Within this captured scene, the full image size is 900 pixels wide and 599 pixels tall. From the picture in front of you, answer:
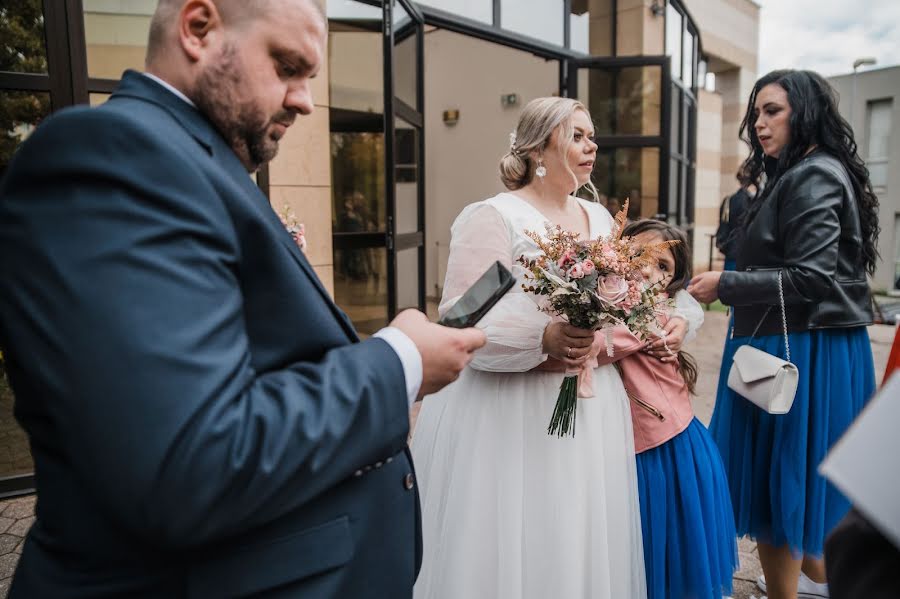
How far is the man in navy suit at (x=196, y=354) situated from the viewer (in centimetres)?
72

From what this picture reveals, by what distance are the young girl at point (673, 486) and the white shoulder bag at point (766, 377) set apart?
290mm

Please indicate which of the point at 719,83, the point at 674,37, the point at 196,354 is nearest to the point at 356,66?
the point at 196,354

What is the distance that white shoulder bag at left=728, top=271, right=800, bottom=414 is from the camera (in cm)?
231

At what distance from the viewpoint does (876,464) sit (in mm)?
700

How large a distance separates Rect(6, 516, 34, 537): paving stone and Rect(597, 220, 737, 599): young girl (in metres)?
3.33

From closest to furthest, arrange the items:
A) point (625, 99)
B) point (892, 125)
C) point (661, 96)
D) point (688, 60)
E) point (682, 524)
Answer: point (682, 524) < point (661, 96) < point (625, 99) < point (688, 60) < point (892, 125)

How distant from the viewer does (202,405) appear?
743 mm

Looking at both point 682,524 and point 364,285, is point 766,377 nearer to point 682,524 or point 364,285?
point 682,524

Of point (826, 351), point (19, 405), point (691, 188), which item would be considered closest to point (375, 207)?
point (826, 351)

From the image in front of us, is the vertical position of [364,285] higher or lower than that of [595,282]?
lower

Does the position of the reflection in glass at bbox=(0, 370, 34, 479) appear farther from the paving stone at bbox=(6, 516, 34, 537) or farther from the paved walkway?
the paving stone at bbox=(6, 516, 34, 537)

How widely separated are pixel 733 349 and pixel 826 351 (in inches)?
14.3

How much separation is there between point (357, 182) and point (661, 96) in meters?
4.59

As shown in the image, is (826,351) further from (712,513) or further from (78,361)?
(78,361)
